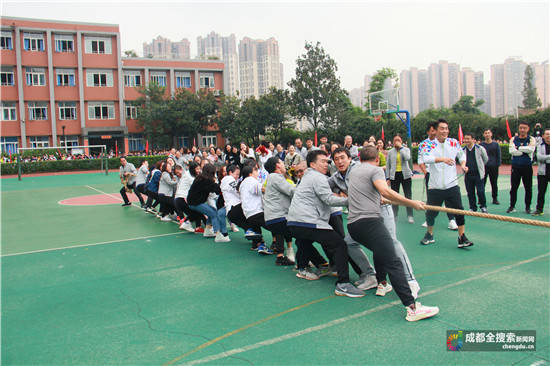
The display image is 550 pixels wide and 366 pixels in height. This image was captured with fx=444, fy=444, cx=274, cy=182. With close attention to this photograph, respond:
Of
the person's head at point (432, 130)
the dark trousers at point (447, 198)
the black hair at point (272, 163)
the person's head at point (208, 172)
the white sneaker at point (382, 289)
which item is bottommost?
the white sneaker at point (382, 289)

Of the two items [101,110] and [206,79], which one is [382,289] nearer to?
[101,110]

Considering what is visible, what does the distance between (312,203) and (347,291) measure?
111 cm

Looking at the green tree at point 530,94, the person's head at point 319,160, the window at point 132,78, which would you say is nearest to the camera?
the person's head at point 319,160

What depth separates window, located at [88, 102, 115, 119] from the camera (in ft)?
157

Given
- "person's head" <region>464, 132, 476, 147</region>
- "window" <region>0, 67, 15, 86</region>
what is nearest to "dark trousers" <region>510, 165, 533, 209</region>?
"person's head" <region>464, 132, 476, 147</region>

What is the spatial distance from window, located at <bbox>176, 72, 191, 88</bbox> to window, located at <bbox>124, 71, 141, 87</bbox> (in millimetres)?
4510

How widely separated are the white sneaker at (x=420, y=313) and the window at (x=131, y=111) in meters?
49.6

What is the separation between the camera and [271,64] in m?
137

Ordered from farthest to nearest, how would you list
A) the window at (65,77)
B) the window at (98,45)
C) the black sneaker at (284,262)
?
the window at (98,45) → the window at (65,77) → the black sneaker at (284,262)

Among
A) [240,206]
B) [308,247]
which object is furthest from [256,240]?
[308,247]

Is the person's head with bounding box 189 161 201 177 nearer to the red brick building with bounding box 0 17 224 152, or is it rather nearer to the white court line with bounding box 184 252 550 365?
the white court line with bounding box 184 252 550 365

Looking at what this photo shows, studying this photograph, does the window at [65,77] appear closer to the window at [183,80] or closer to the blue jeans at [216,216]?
the window at [183,80]

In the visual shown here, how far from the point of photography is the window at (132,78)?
49.8 m

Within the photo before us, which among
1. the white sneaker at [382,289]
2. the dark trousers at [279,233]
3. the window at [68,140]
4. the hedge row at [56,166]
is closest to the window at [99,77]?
the window at [68,140]
